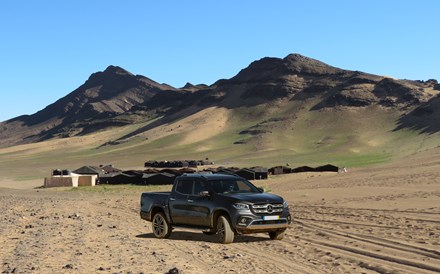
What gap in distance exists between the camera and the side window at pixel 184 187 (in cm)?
1577

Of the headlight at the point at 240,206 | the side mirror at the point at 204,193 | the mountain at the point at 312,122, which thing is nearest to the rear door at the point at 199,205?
the side mirror at the point at 204,193

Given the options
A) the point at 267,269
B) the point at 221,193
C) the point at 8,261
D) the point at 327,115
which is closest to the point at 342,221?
the point at 221,193

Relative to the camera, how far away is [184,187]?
15930 millimetres

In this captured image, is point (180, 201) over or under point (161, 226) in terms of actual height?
over

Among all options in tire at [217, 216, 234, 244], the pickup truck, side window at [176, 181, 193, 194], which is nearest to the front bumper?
the pickup truck

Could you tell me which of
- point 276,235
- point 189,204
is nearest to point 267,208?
point 276,235

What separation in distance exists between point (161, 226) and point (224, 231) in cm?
260

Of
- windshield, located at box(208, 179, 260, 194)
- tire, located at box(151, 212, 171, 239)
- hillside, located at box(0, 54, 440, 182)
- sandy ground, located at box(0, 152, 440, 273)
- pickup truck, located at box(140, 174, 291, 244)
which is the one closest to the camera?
sandy ground, located at box(0, 152, 440, 273)

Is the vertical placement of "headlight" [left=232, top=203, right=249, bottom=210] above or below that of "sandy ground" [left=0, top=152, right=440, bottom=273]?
above

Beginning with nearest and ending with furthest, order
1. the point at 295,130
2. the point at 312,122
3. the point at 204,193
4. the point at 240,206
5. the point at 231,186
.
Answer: the point at 240,206 → the point at 204,193 → the point at 231,186 → the point at 295,130 → the point at 312,122

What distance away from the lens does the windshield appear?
1522 cm

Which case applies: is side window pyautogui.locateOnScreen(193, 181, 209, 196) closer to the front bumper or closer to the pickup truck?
the pickup truck

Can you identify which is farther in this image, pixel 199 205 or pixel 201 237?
pixel 201 237

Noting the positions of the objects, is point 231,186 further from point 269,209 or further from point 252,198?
point 269,209
